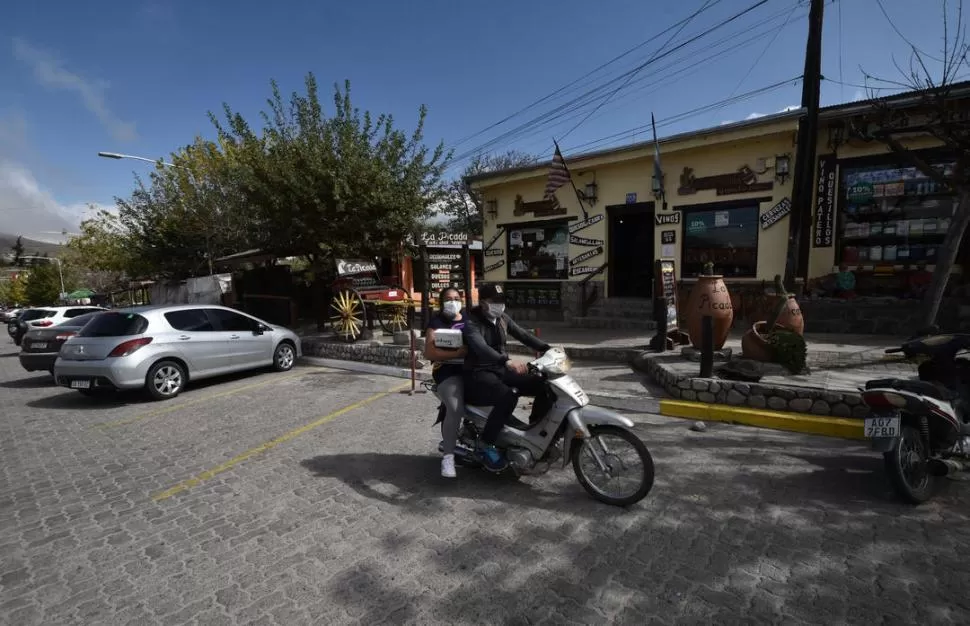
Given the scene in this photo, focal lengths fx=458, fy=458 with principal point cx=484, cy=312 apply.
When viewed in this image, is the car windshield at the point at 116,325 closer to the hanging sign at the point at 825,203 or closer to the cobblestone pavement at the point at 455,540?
the cobblestone pavement at the point at 455,540

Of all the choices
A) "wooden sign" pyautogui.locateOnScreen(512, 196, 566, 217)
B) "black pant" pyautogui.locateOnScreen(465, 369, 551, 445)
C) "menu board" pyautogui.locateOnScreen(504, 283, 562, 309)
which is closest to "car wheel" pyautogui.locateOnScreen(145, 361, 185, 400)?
"black pant" pyautogui.locateOnScreen(465, 369, 551, 445)

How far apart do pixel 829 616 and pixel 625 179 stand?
1091 cm

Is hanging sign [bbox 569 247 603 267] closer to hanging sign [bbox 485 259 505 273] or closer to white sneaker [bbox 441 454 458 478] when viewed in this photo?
hanging sign [bbox 485 259 505 273]

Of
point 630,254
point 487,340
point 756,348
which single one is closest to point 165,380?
point 487,340

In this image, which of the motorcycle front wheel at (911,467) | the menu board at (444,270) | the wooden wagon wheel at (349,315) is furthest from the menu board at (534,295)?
the motorcycle front wheel at (911,467)

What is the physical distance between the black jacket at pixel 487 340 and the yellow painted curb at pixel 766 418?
2.85 meters

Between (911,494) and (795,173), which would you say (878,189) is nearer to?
(795,173)

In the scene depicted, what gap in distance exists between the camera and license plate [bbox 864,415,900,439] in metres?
3.27

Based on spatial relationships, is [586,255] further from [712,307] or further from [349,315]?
[349,315]

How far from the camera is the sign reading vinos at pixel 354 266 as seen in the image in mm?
11949

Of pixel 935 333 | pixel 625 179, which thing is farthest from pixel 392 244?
pixel 935 333

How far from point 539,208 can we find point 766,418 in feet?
30.5

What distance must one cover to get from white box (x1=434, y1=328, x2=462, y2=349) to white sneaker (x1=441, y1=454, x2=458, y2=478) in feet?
3.21

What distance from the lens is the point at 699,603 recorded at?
7.88 feet
